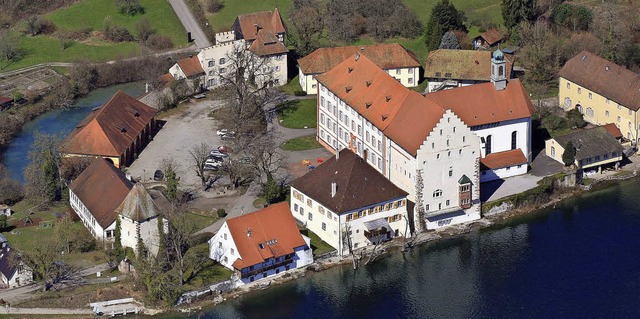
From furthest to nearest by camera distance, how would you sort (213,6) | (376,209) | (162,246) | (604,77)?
1. (213,6)
2. (604,77)
3. (376,209)
4. (162,246)

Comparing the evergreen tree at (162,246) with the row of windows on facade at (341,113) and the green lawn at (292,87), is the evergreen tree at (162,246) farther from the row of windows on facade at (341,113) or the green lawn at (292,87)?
the green lawn at (292,87)

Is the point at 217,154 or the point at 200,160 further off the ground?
the point at 200,160

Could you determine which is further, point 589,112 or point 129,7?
point 129,7

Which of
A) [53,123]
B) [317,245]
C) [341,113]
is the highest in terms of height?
[341,113]

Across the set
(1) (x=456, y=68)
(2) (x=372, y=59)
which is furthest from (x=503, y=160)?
(2) (x=372, y=59)

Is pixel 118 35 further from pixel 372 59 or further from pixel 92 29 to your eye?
pixel 372 59

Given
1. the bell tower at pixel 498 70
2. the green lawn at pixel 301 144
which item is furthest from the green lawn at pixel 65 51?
the bell tower at pixel 498 70
